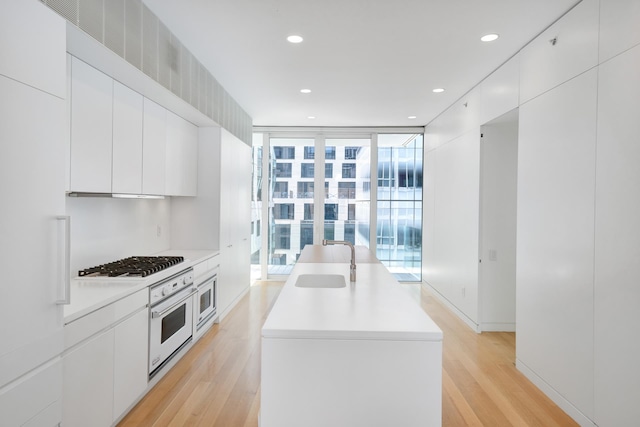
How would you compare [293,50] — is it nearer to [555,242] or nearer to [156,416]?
[555,242]

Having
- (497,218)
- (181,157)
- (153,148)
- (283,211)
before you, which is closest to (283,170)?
(283,211)

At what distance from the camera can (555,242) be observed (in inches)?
104

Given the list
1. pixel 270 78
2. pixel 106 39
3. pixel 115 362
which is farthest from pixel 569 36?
pixel 115 362

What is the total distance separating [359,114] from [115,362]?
4529 millimetres

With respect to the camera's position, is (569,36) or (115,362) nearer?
(115,362)

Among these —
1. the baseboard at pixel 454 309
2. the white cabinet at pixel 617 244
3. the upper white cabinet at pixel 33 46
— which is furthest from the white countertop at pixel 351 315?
the baseboard at pixel 454 309

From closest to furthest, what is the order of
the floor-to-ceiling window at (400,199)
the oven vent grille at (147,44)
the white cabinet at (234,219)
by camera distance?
1. the oven vent grille at (147,44)
2. the white cabinet at (234,219)
3. the floor-to-ceiling window at (400,199)

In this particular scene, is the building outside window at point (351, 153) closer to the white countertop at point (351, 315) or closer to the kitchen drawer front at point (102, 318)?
the white countertop at point (351, 315)

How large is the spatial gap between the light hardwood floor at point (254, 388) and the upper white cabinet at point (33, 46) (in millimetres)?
2059

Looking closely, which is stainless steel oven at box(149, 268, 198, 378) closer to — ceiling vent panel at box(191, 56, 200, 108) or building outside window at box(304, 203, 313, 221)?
ceiling vent panel at box(191, 56, 200, 108)

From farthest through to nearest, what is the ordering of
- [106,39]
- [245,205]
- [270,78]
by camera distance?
1. [245,205]
2. [270,78]
3. [106,39]

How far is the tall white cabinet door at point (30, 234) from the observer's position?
137 cm

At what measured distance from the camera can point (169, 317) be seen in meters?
2.91

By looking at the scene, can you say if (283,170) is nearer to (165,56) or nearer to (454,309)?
(454,309)
